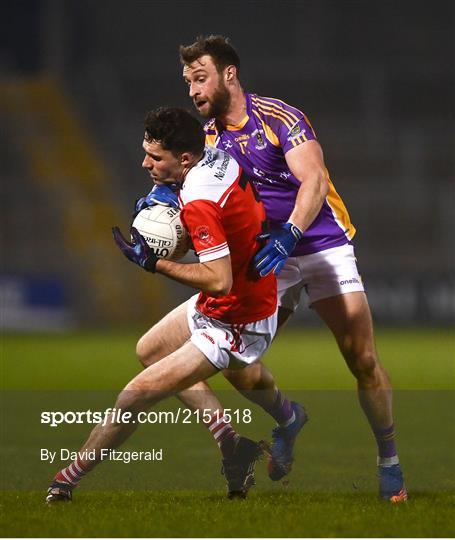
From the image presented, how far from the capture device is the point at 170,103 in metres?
27.7

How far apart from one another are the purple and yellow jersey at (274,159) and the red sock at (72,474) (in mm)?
1807

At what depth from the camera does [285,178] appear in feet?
21.4

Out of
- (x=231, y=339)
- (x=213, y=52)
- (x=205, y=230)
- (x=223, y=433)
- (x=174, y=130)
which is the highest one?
(x=213, y=52)

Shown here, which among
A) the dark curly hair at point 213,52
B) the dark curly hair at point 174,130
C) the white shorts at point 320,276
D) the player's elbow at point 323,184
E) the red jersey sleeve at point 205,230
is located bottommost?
the white shorts at point 320,276

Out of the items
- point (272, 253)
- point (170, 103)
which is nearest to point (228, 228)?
point (272, 253)

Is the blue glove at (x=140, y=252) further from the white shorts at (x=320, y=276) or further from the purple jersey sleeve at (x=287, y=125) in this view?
the white shorts at (x=320, y=276)

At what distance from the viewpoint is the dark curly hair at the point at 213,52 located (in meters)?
6.27

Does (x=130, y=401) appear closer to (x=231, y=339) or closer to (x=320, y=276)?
(x=231, y=339)

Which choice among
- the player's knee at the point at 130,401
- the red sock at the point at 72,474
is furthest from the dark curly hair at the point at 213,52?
the red sock at the point at 72,474

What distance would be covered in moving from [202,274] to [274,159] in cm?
131

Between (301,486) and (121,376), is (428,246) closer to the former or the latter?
(121,376)

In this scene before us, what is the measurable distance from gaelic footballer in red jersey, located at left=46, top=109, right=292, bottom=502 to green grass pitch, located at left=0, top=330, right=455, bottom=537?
1.76 feet

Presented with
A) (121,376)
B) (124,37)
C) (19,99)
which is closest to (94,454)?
(121,376)

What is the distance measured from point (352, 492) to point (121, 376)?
683 centimetres
